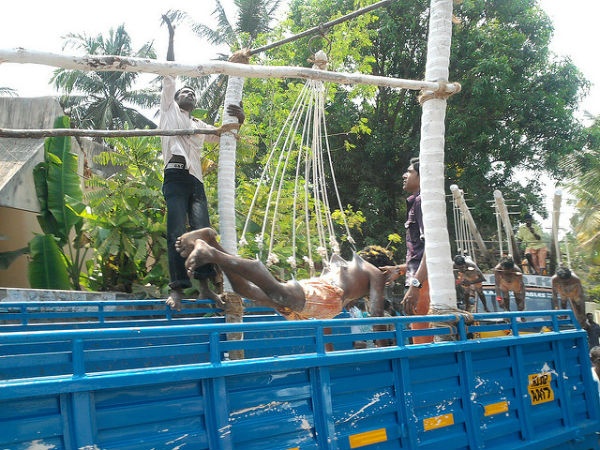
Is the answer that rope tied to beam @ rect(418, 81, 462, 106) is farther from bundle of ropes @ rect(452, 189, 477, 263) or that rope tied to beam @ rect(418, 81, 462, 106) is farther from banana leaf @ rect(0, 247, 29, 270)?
bundle of ropes @ rect(452, 189, 477, 263)

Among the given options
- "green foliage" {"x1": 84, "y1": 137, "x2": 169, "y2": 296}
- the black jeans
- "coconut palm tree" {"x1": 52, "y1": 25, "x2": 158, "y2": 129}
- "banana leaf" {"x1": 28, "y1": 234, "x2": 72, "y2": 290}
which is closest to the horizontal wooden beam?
the black jeans

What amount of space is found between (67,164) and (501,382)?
669 centimetres

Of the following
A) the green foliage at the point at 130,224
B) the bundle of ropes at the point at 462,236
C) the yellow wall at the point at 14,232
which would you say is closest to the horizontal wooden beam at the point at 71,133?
the green foliage at the point at 130,224

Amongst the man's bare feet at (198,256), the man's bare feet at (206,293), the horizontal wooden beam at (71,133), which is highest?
the horizontal wooden beam at (71,133)

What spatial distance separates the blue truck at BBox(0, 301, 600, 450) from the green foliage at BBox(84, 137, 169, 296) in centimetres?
282

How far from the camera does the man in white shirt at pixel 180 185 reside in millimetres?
4035

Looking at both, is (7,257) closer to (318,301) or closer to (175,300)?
(175,300)

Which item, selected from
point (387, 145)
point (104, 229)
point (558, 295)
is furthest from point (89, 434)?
point (387, 145)

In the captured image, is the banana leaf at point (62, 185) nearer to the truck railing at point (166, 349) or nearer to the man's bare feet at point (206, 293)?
the man's bare feet at point (206, 293)

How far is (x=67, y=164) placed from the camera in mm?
7777

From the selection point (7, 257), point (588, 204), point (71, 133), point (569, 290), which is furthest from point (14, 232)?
point (588, 204)

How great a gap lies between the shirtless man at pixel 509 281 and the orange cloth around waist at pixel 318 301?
17.4 feet

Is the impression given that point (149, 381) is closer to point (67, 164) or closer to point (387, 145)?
point (67, 164)

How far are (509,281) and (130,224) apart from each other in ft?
18.6
